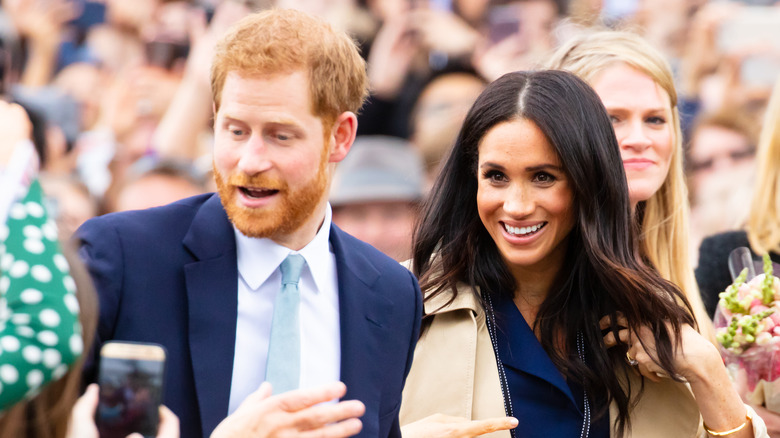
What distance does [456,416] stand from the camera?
309 centimetres

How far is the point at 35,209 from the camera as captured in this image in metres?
1.84

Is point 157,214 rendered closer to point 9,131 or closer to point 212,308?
point 212,308

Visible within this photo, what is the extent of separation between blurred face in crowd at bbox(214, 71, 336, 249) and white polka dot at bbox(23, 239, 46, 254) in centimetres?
73

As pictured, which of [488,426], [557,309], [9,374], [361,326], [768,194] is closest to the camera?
[9,374]

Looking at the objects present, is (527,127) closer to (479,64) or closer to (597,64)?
(597,64)

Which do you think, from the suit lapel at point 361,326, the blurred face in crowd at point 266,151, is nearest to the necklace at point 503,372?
the suit lapel at point 361,326

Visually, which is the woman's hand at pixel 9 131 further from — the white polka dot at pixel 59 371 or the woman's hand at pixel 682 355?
the woman's hand at pixel 682 355

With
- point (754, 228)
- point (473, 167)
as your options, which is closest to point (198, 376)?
point (473, 167)

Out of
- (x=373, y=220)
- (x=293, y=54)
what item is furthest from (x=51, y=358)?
(x=373, y=220)

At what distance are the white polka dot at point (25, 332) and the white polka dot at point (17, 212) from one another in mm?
200

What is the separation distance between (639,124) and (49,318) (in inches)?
102

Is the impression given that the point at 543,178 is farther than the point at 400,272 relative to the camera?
Yes

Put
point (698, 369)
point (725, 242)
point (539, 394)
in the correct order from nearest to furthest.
Result: 1. point (698, 369)
2. point (539, 394)
3. point (725, 242)

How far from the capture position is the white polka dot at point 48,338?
177 cm
